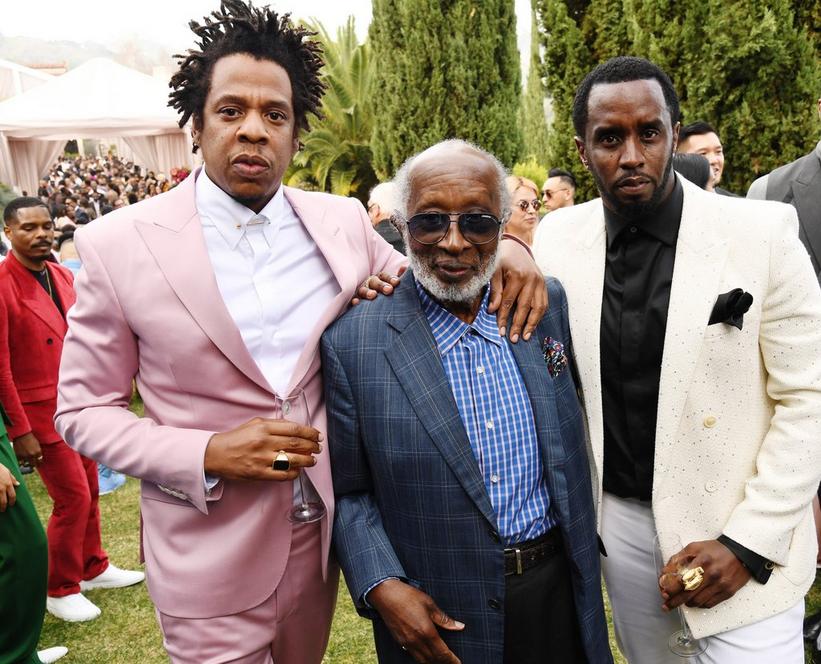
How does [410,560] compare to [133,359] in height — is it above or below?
below

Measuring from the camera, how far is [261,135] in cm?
213

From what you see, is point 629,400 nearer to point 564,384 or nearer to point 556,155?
point 564,384

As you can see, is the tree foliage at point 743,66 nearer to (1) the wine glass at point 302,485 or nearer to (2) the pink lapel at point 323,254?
(2) the pink lapel at point 323,254

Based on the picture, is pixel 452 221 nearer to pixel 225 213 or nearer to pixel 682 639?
pixel 225 213

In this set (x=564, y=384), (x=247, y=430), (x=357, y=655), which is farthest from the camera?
(x=357, y=655)

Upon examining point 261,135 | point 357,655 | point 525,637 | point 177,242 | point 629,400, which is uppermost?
point 261,135

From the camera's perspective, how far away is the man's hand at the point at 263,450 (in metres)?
1.91

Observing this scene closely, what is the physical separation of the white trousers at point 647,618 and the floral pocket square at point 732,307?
673 mm

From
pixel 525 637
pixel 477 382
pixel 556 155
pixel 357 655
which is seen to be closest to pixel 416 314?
pixel 477 382

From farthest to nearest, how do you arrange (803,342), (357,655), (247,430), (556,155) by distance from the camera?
(556,155) < (357,655) < (803,342) < (247,430)

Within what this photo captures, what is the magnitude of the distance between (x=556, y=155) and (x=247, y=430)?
8371mm

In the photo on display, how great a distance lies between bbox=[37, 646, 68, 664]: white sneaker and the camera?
13.4 ft

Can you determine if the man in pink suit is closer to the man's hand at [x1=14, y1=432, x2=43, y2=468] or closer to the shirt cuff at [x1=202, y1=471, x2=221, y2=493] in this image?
the shirt cuff at [x1=202, y1=471, x2=221, y2=493]

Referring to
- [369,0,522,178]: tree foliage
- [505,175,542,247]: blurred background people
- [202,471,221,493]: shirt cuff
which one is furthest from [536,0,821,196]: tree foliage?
[202,471,221,493]: shirt cuff
